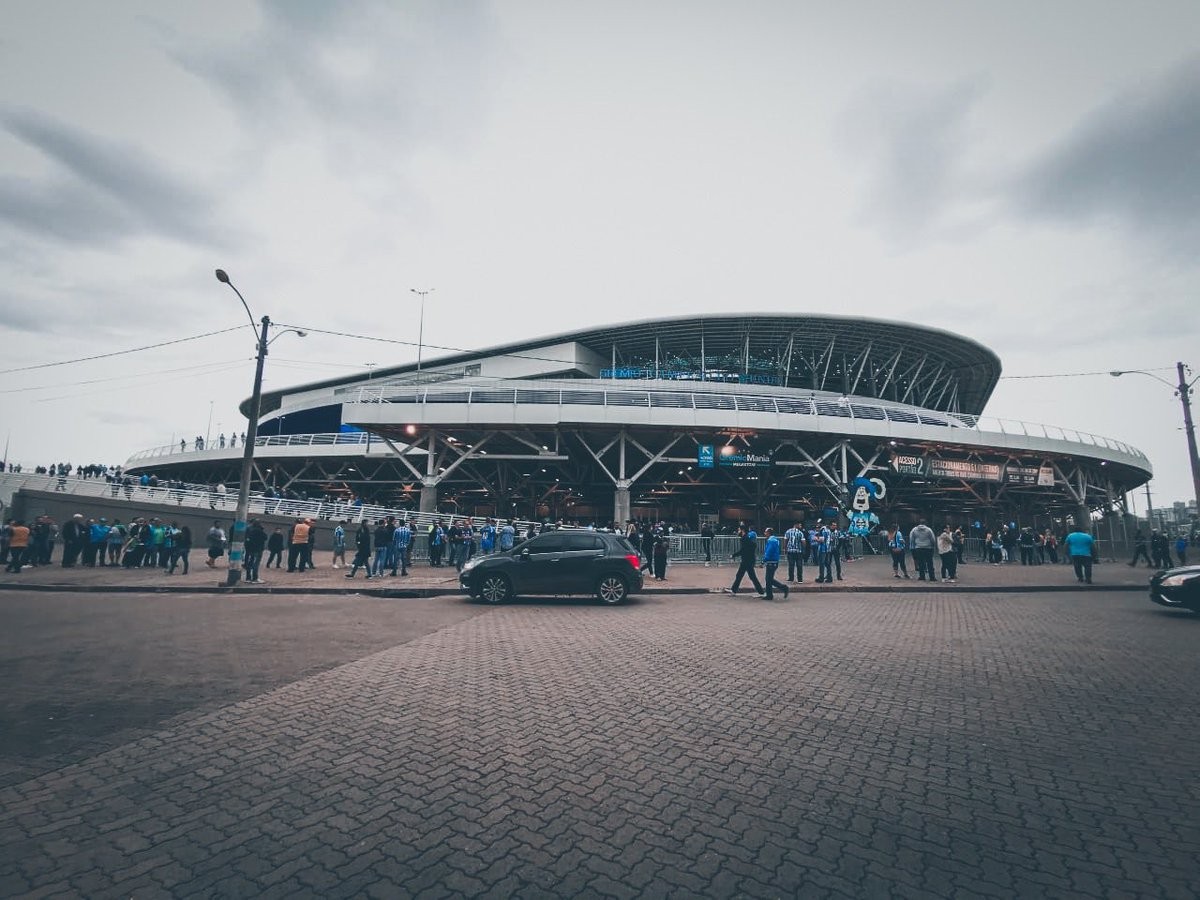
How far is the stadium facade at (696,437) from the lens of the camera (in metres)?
30.2

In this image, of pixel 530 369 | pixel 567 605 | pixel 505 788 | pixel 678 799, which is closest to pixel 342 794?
pixel 505 788

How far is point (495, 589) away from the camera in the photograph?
1257 centimetres

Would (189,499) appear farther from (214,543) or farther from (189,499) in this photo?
(214,543)

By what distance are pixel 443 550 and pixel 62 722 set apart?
1641 centimetres

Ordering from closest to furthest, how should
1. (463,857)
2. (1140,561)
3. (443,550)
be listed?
(463,857) < (443,550) < (1140,561)

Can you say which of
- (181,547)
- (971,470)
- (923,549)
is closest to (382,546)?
(181,547)

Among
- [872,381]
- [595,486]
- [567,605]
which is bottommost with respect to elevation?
[567,605]

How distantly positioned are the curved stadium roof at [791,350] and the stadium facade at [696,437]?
17cm

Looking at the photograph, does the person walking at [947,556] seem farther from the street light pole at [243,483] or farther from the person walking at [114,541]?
the person walking at [114,541]

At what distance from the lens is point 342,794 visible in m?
3.58

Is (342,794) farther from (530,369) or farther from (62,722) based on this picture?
(530,369)

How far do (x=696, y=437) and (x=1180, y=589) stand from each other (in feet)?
74.4

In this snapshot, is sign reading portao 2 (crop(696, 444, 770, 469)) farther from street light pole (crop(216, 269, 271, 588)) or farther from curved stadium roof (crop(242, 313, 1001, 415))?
street light pole (crop(216, 269, 271, 588))

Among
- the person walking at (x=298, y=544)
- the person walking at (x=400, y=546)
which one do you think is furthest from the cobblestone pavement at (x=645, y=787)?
the person walking at (x=298, y=544)
